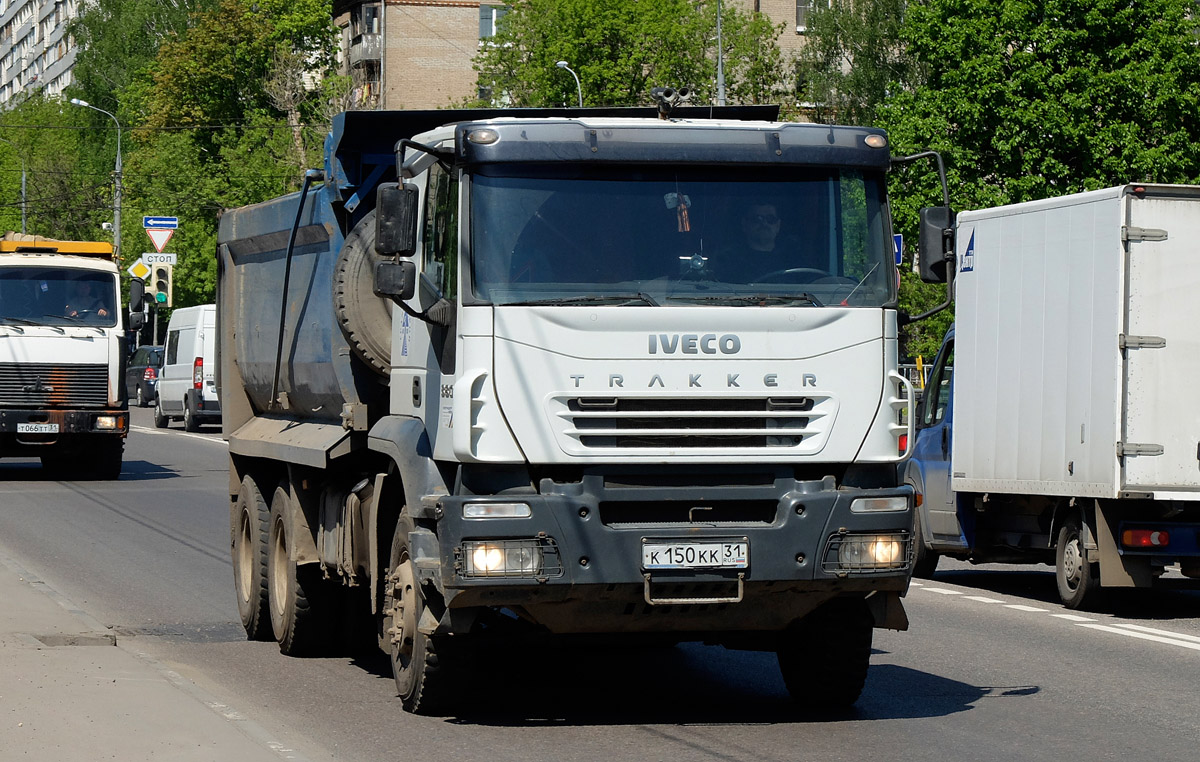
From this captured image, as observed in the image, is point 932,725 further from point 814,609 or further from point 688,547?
point 688,547

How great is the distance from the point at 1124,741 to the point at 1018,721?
0.62 meters

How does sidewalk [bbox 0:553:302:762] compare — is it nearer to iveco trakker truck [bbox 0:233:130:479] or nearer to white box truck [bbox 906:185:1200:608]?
white box truck [bbox 906:185:1200:608]

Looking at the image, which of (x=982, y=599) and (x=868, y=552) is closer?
(x=868, y=552)

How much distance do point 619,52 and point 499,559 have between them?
5841 centimetres

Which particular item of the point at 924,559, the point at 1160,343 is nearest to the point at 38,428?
the point at 924,559

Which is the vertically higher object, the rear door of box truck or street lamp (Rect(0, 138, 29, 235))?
street lamp (Rect(0, 138, 29, 235))

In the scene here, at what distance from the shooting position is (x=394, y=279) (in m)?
8.50

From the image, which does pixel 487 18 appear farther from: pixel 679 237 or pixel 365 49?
pixel 679 237

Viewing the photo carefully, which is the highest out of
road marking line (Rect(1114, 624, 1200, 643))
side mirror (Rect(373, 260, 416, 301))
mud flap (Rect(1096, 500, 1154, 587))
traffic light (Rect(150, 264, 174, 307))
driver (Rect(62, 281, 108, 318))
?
traffic light (Rect(150, 264, 174, 307))

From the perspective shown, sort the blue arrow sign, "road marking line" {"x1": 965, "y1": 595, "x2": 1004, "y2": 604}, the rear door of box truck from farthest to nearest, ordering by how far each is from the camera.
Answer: the blue arrow sign → "road marking line" {"x1": 965, "y1": 595, "x2": 1004, "y2": 604} → the rear door of box truck

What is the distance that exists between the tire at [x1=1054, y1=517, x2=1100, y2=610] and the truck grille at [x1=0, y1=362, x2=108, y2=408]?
51.7ft

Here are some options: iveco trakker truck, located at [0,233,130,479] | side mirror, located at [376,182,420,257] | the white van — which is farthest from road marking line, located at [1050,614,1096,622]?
the white van

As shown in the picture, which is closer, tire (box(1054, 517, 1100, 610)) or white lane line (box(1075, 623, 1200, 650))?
white lane line (box(1075, 623, 1200, 650))

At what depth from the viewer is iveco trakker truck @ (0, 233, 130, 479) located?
2598cm
